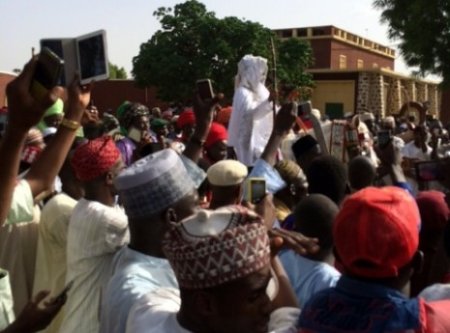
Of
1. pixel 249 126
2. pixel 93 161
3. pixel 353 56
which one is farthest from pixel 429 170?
pixel 353 56

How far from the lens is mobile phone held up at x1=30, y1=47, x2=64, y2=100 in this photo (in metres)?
2.12

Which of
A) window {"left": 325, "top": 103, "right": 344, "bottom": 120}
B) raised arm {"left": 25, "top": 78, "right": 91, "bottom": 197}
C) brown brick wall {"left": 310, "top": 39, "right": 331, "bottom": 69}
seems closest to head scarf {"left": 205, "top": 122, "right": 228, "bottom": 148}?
raised arm {"left": 25, "top": 78, "right": 91, "bottom": 197}

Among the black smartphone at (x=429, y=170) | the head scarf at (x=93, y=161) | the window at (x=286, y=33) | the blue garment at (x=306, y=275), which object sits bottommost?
the blue garment at (x=306, y=275)

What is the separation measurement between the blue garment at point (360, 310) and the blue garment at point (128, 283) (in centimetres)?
69

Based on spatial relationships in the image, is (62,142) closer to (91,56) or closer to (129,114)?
(91,56)

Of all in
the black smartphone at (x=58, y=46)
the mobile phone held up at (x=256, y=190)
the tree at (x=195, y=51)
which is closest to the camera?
the black smartphone at (x=58, y=46)

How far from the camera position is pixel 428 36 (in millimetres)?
20906

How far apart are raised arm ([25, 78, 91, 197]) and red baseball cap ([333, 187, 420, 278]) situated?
1.26m

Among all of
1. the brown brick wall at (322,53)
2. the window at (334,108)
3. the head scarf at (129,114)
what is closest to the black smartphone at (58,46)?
the head scarf at (129,114)

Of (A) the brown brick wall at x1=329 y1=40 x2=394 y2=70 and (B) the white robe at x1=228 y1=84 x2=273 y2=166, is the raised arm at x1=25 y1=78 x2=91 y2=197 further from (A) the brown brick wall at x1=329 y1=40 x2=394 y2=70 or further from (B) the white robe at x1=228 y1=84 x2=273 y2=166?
(A) the brown brick wall at x1=329 y1=40 x2=394 y2=70

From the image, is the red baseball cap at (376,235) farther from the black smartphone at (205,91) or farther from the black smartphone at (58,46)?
the black smartphone at (205,91)

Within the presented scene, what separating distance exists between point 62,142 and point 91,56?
0.42m

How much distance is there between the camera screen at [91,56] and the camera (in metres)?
2.74

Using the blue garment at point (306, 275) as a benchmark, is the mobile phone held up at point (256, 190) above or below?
above
